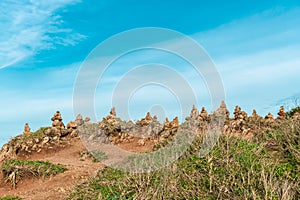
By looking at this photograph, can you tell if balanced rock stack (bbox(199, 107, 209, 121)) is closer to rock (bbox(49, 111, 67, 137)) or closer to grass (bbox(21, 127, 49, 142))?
rock (bbox(49, 111, 67, 137))

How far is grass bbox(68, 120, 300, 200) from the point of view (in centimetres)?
499

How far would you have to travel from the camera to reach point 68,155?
11391mm

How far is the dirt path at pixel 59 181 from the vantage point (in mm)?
7645

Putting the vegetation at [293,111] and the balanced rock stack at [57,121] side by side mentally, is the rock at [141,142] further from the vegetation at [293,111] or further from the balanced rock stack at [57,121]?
the vegetation at [293,111]

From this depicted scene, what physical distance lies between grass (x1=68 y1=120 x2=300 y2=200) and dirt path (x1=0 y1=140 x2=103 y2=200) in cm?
119

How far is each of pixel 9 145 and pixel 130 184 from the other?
764 centimetres

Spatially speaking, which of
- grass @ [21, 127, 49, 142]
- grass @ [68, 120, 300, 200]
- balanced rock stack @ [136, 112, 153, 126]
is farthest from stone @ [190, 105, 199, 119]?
grass @ [68, 120, 300, 200]

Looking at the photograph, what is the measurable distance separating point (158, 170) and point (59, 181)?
10.9ft

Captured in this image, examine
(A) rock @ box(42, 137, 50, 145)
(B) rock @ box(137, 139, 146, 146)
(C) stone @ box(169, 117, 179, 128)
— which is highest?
(C) stone @ box(169, 117, 179, 128)

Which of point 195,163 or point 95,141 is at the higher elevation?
point 95,141

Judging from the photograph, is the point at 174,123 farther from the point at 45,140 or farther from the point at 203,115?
the point at 45,140

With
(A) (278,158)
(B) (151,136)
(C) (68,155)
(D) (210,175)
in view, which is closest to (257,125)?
(B) (151,136)

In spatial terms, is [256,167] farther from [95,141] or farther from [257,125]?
[95,141]

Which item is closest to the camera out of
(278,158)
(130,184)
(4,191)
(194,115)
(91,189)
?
(130,184)
